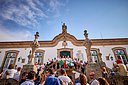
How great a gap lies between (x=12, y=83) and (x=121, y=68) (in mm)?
6724

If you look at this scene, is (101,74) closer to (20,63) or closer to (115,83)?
(115,83)

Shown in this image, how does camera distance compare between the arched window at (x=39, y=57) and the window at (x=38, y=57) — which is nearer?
the arched window at (x=39, y=57)

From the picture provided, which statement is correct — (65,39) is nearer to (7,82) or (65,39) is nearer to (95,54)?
(95,54)

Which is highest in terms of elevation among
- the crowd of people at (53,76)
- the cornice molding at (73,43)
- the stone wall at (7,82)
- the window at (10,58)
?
the cornice molding at (73,43)

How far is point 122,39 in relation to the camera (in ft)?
60.0


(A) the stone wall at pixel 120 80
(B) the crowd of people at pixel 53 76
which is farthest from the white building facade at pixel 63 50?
(A) the stone wall at pixel 120 80

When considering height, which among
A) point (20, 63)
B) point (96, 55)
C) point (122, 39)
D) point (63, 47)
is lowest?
point (20, 63)

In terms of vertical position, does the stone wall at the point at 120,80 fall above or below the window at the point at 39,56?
below

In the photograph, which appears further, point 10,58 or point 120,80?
point 10,58

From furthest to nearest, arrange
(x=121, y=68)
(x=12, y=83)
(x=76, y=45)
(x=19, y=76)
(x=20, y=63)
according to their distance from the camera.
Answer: (x=76, y=45), (x=20, y=63), (x=121, y=68), (x=19, y=76), (x=12, y=83)

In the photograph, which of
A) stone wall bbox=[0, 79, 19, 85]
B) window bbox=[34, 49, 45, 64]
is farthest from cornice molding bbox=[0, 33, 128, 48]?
stone wall bbox=[0, 79, 19, 85]

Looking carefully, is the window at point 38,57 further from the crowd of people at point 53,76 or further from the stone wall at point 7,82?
the stone wall at point 7,82

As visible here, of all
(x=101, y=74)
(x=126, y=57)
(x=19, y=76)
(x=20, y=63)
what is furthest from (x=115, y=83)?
(x=20, y=63)

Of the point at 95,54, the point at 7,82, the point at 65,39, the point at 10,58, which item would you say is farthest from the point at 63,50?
the point at 7,82
